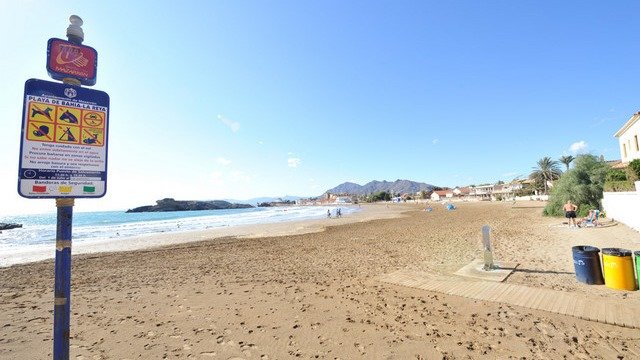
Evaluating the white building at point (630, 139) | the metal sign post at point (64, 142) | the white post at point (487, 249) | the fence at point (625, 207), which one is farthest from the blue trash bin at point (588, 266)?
the white building at point (630, 139)

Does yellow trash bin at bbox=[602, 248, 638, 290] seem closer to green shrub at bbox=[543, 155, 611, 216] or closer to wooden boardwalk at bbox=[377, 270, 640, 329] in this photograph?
wooden boardwalk at bbox=[377, 270, 640, 329]

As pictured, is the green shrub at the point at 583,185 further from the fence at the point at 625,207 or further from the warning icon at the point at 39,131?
the warning icon at the point at 39,131

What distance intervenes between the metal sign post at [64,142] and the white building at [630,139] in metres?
40.4

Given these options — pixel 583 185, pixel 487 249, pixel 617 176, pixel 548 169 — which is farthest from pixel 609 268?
pixel 548 169

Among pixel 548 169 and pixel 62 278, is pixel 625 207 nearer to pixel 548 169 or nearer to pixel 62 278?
pixel 62 278

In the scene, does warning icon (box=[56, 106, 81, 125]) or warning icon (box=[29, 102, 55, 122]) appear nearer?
warning icon (box=[29, 102, 55, 122])

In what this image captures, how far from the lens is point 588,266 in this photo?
7.17 m

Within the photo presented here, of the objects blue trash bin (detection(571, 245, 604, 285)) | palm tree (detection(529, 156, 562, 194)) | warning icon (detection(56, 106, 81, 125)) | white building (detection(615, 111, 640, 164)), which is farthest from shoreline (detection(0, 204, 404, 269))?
palm tree (detection(529, 156, 562, 194))

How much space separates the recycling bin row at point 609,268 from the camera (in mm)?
6527

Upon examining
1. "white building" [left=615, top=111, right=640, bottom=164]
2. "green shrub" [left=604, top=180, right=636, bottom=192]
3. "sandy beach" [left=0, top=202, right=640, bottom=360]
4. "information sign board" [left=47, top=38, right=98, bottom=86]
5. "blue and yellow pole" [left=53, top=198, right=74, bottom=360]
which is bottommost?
"sandy beach" [left=0, top=202, right=640, bottom=360]

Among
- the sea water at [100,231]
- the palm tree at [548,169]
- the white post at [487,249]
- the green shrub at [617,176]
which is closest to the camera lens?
the white post at [487,249]

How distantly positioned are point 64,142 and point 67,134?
0.06 meters

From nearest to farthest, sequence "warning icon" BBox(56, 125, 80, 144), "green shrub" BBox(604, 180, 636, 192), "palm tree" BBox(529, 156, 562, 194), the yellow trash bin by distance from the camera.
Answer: "warning icon" BBox(56, 125, 80, 144), the yellow trash bin, "green shrub" BBox(604, 180, 636, 192), "palm tree" BBox(529, 156, 562, 194)

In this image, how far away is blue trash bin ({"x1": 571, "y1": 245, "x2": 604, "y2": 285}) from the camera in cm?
711
